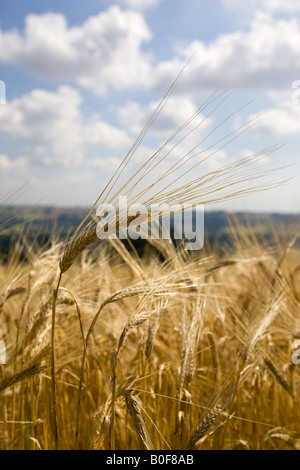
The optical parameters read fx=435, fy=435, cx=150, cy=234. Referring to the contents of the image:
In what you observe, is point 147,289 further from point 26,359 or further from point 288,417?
point 288,417

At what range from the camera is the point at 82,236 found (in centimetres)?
116

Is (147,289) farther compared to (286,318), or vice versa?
(286,318)

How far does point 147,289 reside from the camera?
4.37ft

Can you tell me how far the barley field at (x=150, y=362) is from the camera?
4.50ft

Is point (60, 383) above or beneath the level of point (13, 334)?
beneath

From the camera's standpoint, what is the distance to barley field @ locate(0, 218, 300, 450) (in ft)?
4.50

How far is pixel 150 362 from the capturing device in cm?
204

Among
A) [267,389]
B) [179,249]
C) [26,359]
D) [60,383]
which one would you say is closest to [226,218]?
[179,249]

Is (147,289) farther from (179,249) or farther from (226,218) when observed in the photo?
(226,218)
